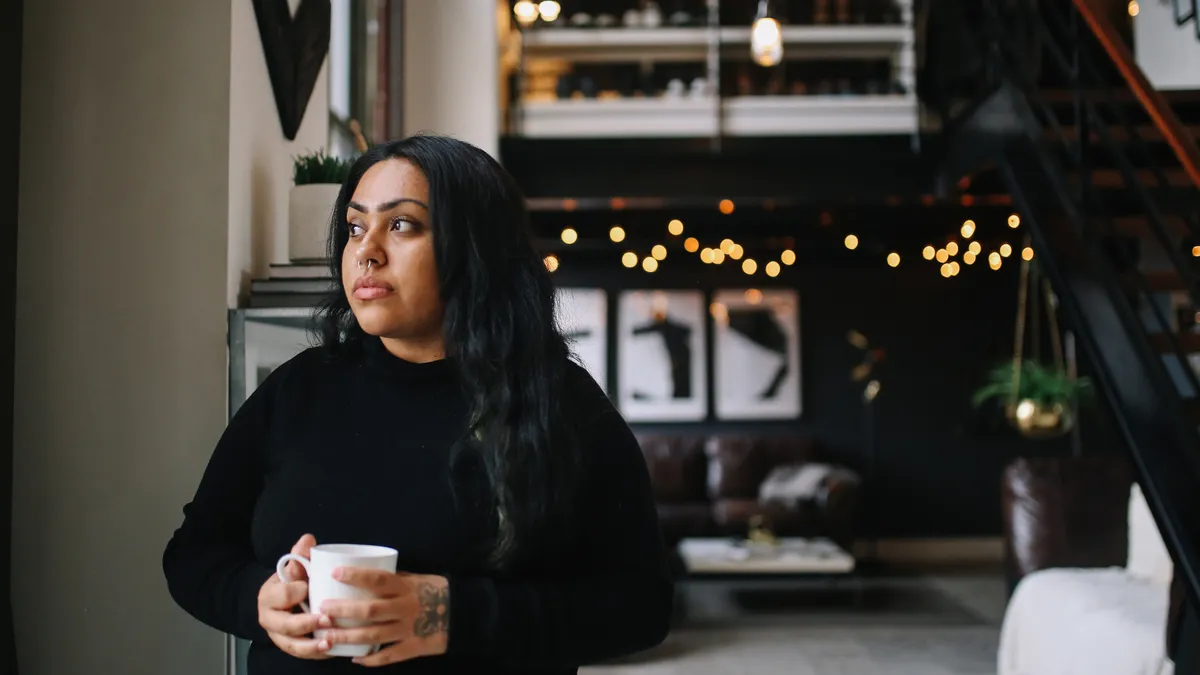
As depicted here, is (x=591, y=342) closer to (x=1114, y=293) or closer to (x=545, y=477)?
(x=1114, y=293)

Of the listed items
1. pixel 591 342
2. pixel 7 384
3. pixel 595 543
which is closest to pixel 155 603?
pixel 7 384

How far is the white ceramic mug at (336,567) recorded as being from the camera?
1.03 m

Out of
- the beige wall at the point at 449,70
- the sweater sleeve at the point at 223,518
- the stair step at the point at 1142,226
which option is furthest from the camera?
the stair step at the point at 1142,226

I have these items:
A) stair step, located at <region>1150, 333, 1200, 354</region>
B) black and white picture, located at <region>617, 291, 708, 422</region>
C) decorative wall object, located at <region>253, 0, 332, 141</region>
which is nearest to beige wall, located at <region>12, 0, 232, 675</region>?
decorative wall object, located at <region>253, 0, 332, 141</region>

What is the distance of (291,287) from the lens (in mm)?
1809

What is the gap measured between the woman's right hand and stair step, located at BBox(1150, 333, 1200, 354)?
320 centimetres

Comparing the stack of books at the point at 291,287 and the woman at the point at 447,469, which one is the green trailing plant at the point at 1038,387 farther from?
the woman at the point at 447,469

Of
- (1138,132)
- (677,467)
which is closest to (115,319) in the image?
(1138,132)

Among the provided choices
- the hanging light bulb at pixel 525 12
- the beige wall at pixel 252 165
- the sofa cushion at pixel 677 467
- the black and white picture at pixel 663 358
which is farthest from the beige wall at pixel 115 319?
the black and white picture at pixel 663 358

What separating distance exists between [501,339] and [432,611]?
0.98 ft

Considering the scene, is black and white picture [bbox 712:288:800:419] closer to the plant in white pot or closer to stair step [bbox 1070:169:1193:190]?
stair step [bbox 1070:169:1193:190]

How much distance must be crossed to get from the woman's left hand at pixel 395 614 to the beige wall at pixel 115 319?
80 cm

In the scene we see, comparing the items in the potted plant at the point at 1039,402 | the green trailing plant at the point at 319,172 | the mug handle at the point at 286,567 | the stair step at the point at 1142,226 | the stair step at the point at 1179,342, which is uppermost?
the stair step at the point at 1142,226

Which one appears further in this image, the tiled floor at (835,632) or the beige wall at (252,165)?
the tiled floor at (835,632)
